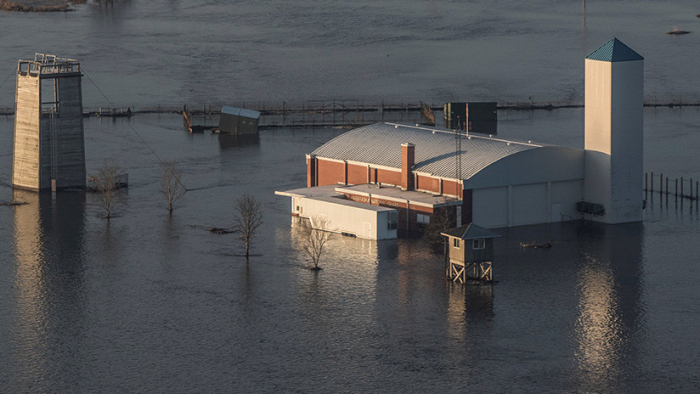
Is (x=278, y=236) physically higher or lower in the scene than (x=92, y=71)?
lower

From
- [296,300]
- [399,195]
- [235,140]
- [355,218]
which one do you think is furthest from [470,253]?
[235,140]

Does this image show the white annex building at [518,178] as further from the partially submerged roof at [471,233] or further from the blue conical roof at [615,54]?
the partially submerged roof at [471,233]

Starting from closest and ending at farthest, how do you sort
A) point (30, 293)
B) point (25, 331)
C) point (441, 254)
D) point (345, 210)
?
point (25, 331)
point (30, 293)
point (441, 254)
point (345, 210)

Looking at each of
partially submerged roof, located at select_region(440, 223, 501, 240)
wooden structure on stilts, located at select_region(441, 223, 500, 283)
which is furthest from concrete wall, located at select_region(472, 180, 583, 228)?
partially submerged roof, located at select_region(440, 223, 501, 240)

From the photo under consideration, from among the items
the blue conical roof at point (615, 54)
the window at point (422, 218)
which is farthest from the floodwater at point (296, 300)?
the blue conical roof at point (615, 54)

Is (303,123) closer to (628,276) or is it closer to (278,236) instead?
(278,236)

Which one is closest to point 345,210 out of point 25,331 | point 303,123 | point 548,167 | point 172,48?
point 548,167

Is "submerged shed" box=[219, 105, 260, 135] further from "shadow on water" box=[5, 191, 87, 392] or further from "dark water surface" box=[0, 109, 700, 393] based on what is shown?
"dark water surface" box=[0, 109, 700, 393]
